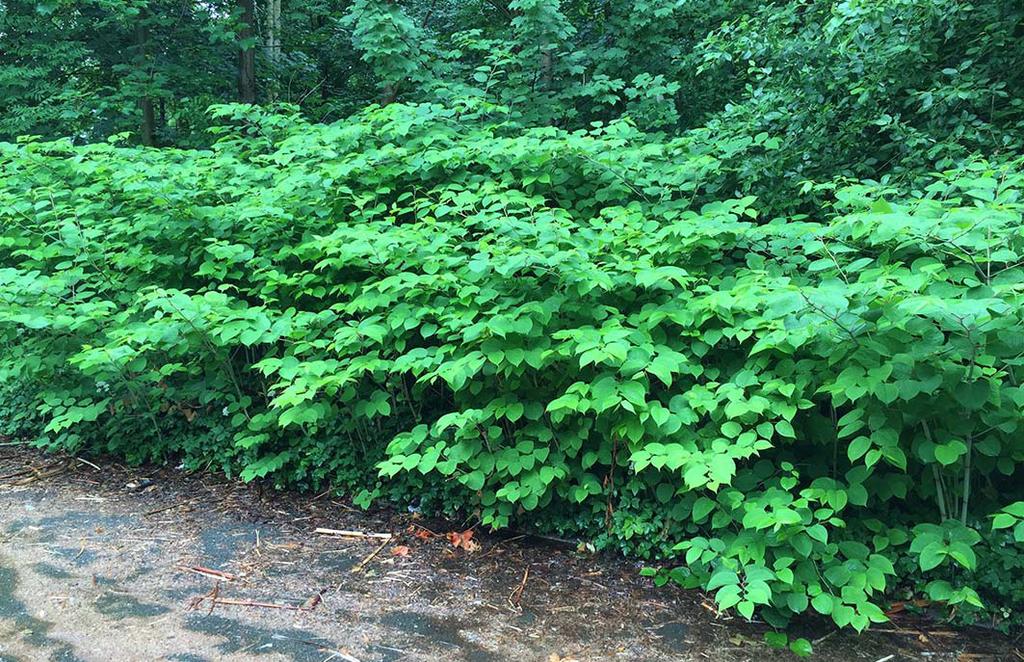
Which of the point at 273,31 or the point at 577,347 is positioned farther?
the point at 273,31

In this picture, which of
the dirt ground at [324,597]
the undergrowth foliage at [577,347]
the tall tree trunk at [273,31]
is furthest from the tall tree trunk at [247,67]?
the dirt ground at [324,597]

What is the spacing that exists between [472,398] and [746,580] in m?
1.58

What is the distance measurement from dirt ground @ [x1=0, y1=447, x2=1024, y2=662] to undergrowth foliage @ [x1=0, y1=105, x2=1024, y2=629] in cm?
17

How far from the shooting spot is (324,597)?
2865 millimetres

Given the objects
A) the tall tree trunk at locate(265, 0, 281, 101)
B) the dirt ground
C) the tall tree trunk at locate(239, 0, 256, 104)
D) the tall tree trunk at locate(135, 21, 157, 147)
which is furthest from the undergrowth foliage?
the tall tree trunk at locate(265, 0, 281, 101)

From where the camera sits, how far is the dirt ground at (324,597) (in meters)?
2.50

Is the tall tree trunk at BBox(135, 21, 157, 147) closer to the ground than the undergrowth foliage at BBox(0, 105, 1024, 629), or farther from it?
farther from it

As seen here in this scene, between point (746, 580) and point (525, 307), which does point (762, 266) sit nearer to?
point (525, 307)

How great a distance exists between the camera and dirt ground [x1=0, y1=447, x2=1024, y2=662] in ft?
8.21

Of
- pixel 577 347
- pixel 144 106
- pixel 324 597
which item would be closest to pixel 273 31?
pixel 144 106

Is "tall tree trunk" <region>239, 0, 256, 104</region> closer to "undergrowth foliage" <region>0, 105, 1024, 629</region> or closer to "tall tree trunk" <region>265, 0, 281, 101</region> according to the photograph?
"tall tree trunk" <region>265, 0, 281, 101</region>

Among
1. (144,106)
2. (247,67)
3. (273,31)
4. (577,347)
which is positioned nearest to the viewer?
(577,347)

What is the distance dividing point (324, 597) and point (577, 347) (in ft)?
4.88

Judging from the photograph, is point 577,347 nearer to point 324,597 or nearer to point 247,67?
point 324,597
